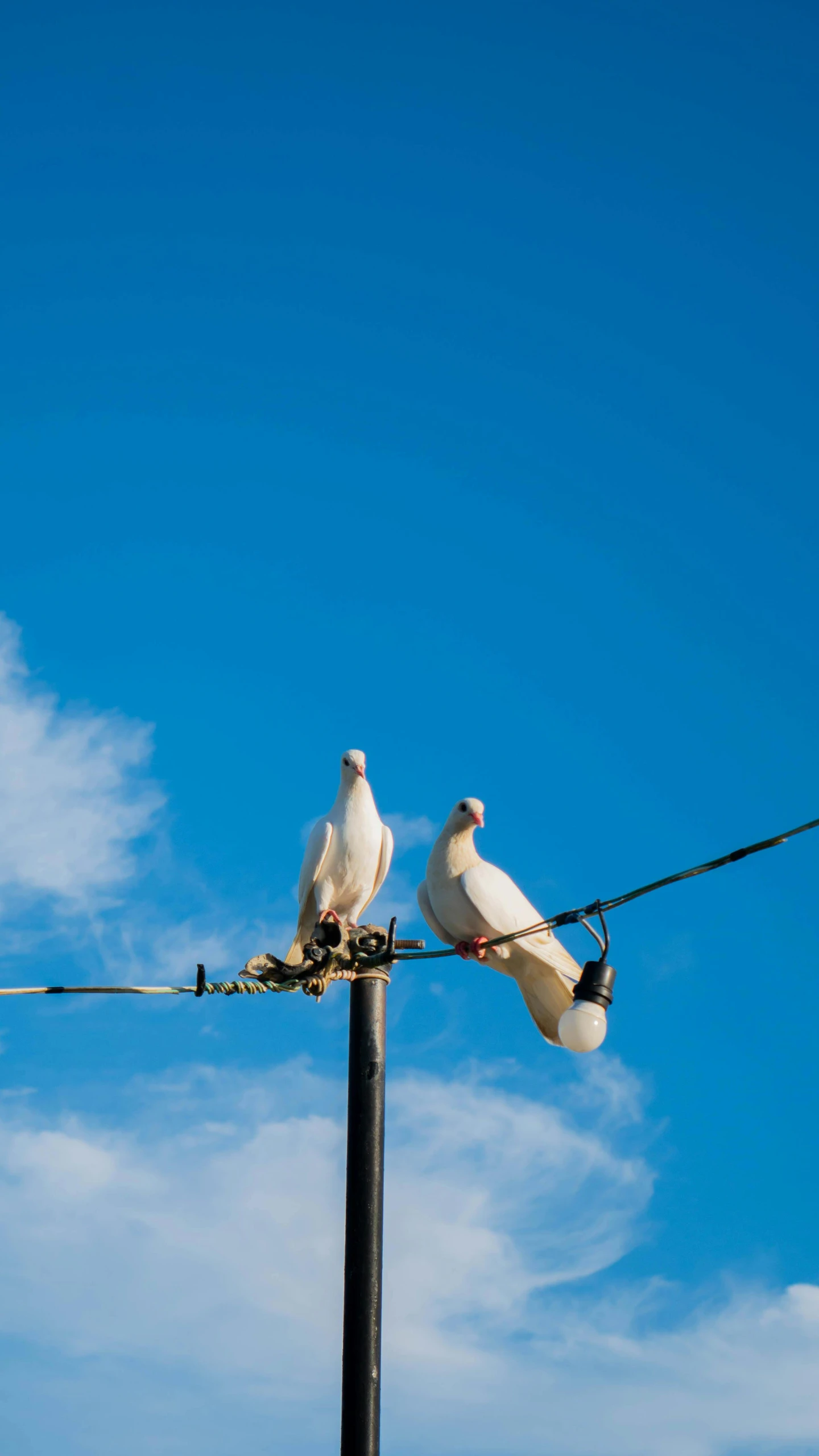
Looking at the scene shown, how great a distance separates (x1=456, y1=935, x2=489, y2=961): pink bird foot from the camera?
6.76 m

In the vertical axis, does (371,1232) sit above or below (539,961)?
below

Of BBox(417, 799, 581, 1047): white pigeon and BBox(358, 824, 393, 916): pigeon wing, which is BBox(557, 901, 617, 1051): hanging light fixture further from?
BBox(358, 824, 393, 916): pigeon wing

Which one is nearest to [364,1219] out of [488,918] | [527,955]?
[527,955]

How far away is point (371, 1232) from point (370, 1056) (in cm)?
72

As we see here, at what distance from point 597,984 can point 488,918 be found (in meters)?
2.18

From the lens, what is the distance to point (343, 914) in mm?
8148

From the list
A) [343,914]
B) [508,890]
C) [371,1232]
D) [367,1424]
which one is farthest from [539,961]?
[367,1424]

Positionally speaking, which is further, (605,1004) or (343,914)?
(343,914)

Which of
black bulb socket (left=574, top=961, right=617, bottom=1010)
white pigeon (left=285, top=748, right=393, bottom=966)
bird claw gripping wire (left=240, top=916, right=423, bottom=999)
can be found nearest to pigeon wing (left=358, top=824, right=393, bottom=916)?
white pigeon (left=285, top=748, right=393, bottom=966)

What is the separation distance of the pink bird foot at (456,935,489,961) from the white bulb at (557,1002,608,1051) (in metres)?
0.78

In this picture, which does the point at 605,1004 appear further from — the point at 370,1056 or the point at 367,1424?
the point at 367,1424

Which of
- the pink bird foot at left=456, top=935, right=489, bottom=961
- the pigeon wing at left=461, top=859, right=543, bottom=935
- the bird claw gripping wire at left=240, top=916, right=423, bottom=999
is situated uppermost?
the pigeon wing at left=461, top=859, right=543, bottom=935

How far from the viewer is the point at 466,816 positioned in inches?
327

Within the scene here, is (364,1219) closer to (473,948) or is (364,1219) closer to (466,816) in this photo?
(473,948)
